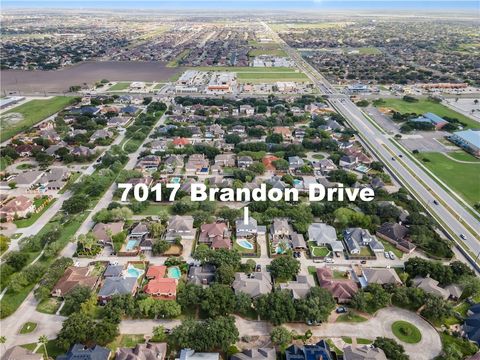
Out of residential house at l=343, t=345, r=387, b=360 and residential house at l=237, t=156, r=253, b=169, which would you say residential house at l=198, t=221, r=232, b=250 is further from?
residential house at l=237, t=156, r=253, b=169

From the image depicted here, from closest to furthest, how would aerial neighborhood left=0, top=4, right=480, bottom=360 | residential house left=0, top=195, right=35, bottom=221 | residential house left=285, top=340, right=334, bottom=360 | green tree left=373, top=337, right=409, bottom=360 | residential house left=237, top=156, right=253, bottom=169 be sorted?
residential house left=285, top=340, right=334, bottom=360 < green tree left=373, top=337, right=409, bottom=360 < aerial neighborhood left=0, top=4, right=480, bottom=360 < residential house left=0, top=195, right=35, bottom=221 < residential house left=237, top=156, right=253, bottom=169

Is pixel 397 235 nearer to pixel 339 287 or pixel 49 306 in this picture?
pixel 339 287

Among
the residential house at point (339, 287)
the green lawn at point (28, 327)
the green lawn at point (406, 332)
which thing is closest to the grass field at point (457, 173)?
the green lawn at point (406, 332)

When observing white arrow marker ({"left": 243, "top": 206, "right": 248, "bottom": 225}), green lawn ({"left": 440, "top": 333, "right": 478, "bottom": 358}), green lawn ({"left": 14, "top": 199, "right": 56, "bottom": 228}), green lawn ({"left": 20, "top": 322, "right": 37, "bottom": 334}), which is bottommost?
green lawn ({"left": 440, "top": 333, "right": 478, "bottom": 358})

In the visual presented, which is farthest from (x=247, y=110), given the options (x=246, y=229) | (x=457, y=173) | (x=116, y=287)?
(x=116, y=287)

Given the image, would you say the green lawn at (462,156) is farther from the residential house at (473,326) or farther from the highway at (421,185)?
the residential house at (473,326)

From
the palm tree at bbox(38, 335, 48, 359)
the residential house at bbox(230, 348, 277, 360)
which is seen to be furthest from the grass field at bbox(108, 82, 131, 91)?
the residential house at bbox(230, 348, 277, 360)
